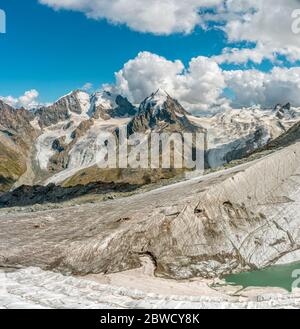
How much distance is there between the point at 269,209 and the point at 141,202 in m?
13.8

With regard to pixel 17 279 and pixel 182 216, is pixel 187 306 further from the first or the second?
pixel 182 216

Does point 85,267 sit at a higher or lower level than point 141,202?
lower

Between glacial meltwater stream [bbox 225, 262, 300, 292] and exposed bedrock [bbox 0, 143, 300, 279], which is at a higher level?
exposed bedrock [bbox 0, 143, 300, 279]

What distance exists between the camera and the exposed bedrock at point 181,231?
141ft

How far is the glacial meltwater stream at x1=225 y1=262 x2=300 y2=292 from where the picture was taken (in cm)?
4069

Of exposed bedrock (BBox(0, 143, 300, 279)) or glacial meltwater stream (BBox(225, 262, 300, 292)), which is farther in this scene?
exposed bedrock (BBox(0, 143, 300, 279))

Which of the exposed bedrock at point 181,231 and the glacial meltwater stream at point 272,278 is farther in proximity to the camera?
the exposed bedrock at point 181,231

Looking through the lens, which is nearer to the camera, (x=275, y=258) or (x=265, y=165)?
(x=275, y=258)

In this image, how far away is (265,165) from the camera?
55125 mm

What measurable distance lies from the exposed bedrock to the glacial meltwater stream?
42.8 inches

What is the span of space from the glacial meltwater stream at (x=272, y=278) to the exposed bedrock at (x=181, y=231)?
1087mm

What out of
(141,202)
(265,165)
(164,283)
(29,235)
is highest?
(265,165)

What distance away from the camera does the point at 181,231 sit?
46.4m
